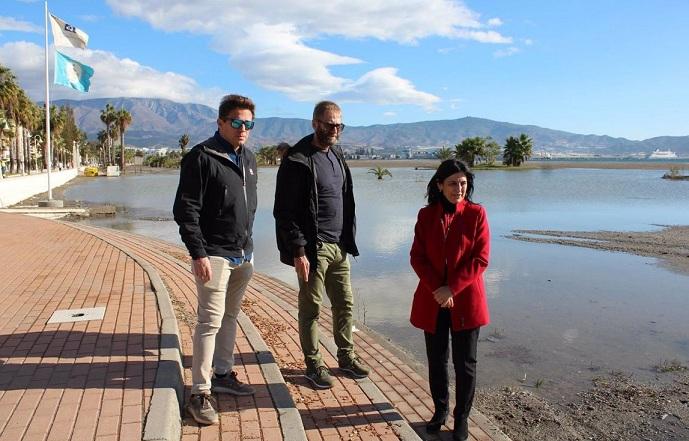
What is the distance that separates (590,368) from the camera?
581 cm

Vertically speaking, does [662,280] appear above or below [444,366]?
below

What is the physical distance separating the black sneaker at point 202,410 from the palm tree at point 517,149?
4262 inches

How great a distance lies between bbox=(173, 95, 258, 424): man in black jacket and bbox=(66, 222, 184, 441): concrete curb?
15cm

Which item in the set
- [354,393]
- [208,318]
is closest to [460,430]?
[354,393]

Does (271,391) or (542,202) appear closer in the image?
(271,391)

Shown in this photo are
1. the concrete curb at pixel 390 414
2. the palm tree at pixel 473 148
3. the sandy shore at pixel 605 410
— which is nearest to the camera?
the concrete curb at pixel 390 414

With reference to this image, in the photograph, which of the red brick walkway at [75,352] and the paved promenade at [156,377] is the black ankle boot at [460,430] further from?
the red brick walkway at [75,352]

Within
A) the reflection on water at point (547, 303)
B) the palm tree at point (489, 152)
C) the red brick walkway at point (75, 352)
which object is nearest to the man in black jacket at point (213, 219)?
the red brick walkway at point (75, 352)

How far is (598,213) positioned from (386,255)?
1480 centimetres

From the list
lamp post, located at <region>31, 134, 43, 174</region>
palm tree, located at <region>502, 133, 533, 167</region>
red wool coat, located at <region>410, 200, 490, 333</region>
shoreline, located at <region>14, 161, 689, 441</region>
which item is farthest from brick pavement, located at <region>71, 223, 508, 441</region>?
palm tree, located at <region>502, 133, 533, 167</region>

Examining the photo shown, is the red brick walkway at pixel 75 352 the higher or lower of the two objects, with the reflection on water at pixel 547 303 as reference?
higher

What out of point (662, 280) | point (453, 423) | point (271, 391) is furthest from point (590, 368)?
point (662, 280)

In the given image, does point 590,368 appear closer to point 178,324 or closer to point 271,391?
point 271,391

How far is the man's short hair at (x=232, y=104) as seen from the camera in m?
3.44
